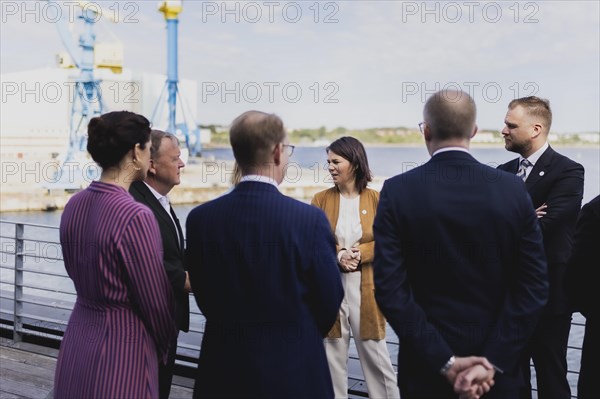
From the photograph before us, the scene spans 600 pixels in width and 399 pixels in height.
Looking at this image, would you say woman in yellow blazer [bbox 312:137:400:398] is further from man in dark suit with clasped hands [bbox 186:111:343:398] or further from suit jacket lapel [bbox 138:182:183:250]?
man in dark suit with clasped hands [bbox 186:111:343:398]

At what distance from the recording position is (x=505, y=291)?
177 centimetres

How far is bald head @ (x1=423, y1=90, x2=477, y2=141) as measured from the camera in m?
1.70

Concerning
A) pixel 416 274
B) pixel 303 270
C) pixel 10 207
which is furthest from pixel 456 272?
pixel 10 207

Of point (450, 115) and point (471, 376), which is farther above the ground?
point (450, 115)

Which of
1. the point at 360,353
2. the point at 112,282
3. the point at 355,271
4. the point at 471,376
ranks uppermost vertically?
the point at 112,282

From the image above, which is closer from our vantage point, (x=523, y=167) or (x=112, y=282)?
(x=112, y=282)

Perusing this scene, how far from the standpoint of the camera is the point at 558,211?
252cm

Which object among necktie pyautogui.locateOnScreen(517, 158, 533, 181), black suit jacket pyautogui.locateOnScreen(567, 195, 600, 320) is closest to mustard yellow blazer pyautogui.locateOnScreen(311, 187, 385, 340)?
necktie pyautogui.locateOnScreen(517, 158, 533, 181)

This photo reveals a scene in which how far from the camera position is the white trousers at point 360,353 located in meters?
3.04

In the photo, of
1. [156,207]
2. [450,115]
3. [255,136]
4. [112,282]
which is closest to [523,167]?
[450,115]

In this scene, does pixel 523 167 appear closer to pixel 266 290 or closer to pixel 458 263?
pixel 458 263

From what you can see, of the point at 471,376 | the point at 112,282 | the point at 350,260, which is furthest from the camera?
the point at 350,260

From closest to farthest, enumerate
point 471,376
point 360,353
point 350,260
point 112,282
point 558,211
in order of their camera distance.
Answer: point 471,376 → point 112,282 → point 558,211 → point 350,260 → point 360,353

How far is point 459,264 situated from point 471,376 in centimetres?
30
